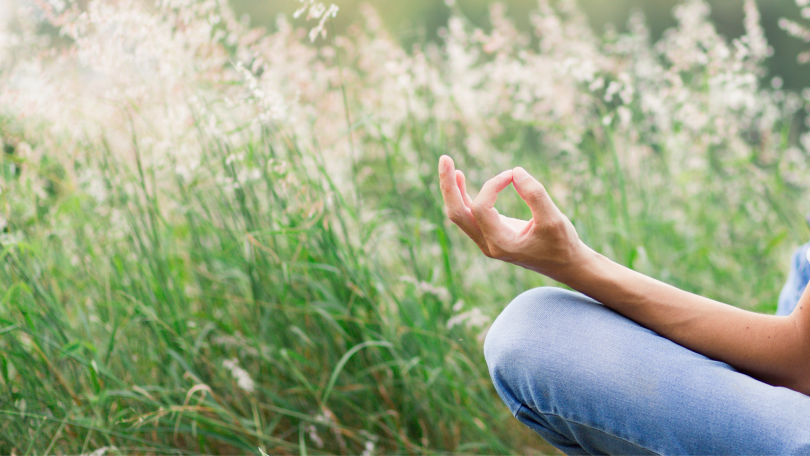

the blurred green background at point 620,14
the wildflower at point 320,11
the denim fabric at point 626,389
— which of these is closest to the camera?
the denim fabric at point 626,389

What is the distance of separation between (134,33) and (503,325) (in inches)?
39.8

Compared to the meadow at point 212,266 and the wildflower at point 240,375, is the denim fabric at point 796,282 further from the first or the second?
the wildflower at point 240,375

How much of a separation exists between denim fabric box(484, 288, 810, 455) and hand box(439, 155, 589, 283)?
0.21 feet

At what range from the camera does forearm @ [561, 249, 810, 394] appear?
72 cm

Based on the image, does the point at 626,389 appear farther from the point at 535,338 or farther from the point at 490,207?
the point at 490,207

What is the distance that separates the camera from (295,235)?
1249 millimetres

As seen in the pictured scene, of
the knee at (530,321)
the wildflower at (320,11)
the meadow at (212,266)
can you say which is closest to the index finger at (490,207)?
the knee at (530,321)

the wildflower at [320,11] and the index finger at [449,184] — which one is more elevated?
the wildflower at [320,11]

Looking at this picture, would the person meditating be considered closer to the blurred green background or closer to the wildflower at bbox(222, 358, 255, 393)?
the wildflower at bbox(222, 358, 255, 393)

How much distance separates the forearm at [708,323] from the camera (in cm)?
72

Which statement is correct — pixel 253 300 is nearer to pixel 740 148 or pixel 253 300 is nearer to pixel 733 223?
pixel 733 223

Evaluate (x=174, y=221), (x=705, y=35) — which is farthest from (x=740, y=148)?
(x=174, y=221)

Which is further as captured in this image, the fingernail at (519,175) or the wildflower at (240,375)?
the wildflower at (240,375)

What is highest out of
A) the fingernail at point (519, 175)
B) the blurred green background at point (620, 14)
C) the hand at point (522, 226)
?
the blurred green background at point (620, 14)
